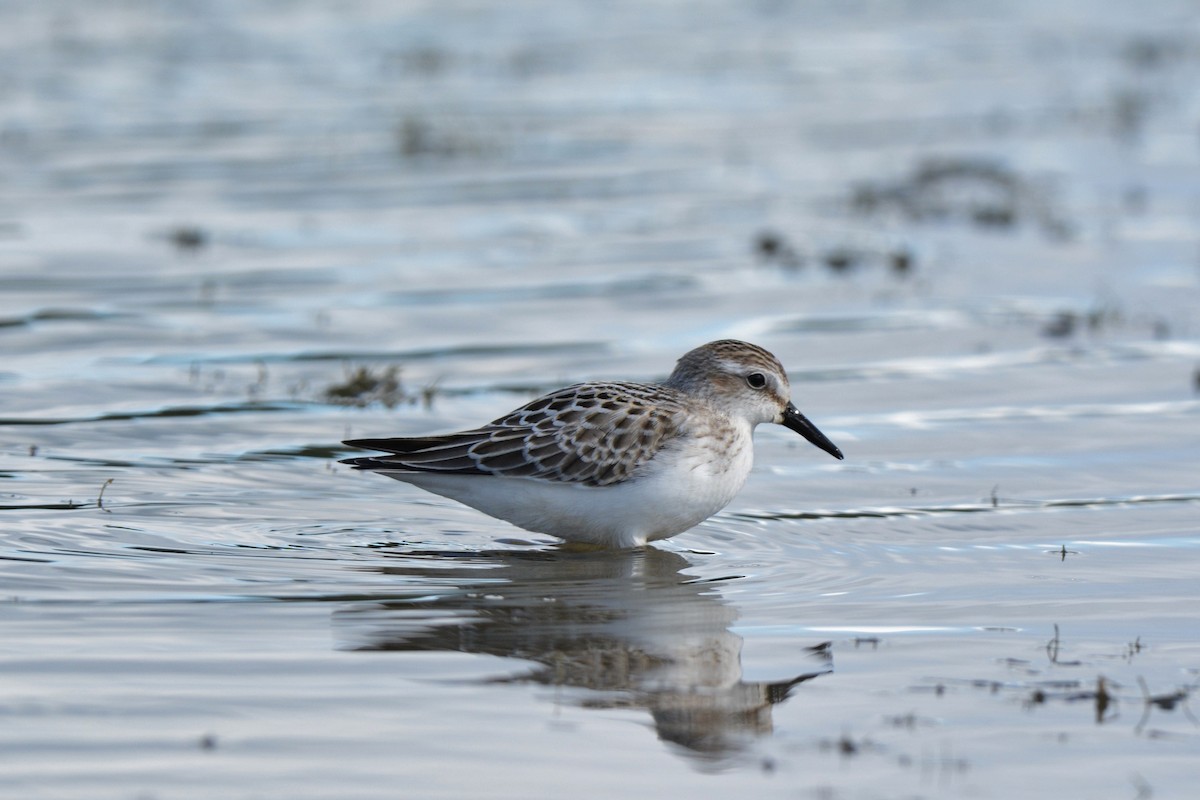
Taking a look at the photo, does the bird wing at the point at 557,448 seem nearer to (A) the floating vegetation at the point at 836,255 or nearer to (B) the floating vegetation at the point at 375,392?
(B) the floating vegetation at the point at 375,392

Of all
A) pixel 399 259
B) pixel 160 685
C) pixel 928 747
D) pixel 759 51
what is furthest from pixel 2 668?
pixel 759 51

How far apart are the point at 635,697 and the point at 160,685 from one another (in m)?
1.71

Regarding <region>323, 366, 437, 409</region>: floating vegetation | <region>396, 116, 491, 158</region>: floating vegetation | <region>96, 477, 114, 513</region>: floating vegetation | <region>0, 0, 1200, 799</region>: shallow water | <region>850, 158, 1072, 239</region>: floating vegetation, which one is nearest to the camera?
<region>0, 0, 1200, 799</region>: shallow water

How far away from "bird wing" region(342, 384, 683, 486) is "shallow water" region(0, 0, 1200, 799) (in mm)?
456

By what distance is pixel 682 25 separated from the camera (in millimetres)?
30031

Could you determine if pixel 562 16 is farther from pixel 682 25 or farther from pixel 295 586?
pixel 295 586

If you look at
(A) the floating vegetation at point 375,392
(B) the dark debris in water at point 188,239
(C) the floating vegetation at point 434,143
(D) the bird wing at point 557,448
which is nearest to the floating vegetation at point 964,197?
(C) the floating vegetation at point 434,143

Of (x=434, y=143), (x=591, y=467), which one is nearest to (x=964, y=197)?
(x=434, y=143)

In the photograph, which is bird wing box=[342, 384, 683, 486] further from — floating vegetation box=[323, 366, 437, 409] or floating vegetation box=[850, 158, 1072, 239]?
floating vegetation box=[850, 158, 1072, 239]

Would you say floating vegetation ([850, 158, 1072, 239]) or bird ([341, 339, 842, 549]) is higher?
floating vegetation ([850, 158, 1072, 239])

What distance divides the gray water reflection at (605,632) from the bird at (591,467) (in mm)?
A: 216

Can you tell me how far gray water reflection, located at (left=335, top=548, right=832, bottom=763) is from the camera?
257 inches

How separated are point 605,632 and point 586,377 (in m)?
5.23

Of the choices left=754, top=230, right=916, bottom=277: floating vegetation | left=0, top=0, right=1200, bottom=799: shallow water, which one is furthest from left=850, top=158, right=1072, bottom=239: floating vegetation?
left=754, top=230, right=916, bottom=277: floating vegetation
